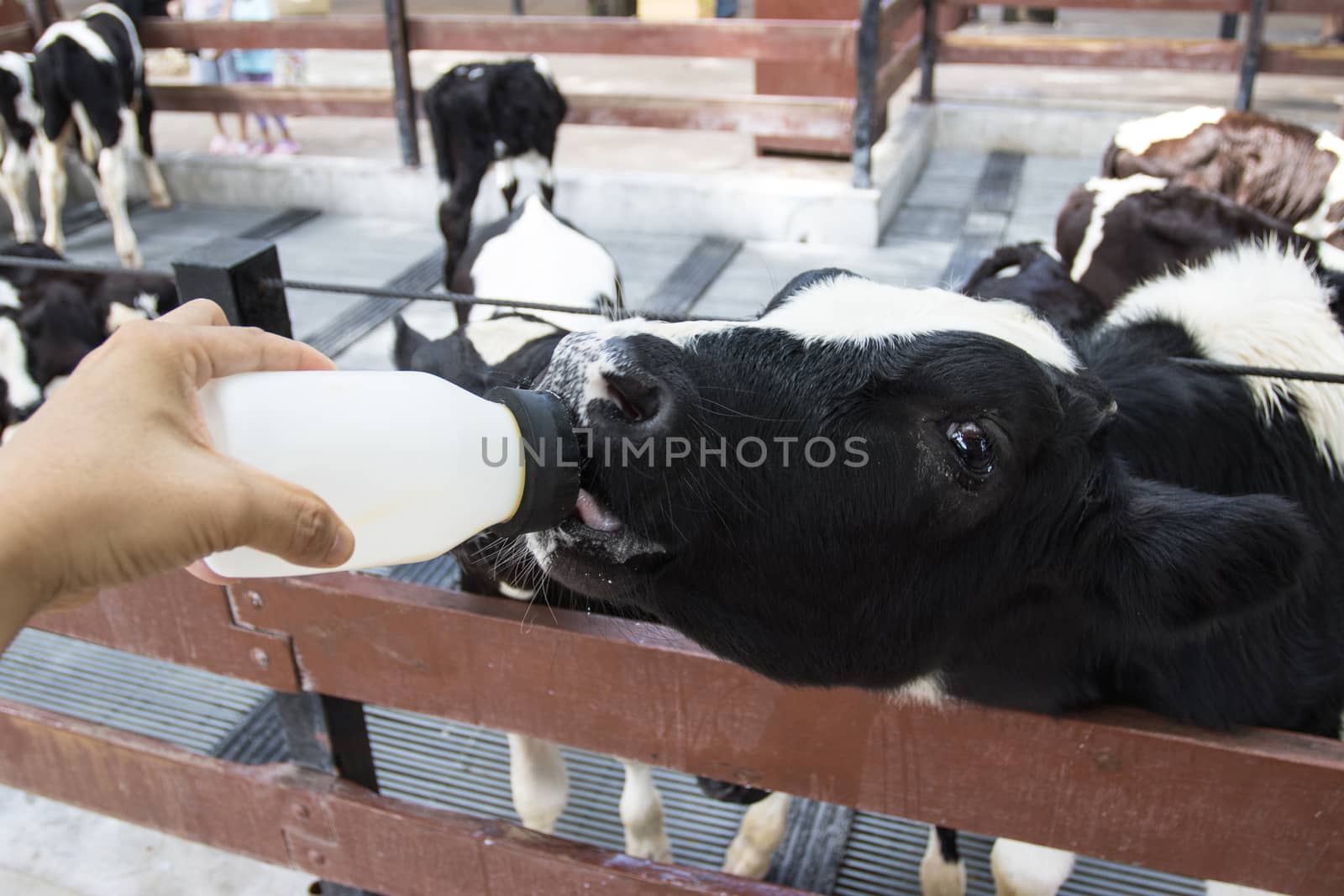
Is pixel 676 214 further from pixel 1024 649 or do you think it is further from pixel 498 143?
pixel 1024 649

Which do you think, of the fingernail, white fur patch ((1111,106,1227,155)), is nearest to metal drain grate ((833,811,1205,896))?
the fingernail

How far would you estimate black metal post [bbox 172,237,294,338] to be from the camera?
5.93ft

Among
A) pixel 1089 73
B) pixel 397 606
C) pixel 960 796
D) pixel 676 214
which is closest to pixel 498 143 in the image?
pixel 676 214

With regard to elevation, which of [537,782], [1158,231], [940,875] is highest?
[1158,231]

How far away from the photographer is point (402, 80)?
7133 millimetres

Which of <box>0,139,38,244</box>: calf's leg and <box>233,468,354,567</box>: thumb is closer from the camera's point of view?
<box>233,468,354,567</box>: thumb

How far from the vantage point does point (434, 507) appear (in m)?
1.03

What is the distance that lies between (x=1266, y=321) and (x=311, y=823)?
1.99 meters

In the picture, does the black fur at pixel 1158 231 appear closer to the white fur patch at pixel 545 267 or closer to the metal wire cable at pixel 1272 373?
the white fur patch at pixel 545 267

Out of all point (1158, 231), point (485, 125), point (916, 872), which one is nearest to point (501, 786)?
point (916, 872)

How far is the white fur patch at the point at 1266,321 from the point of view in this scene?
6.13 feet

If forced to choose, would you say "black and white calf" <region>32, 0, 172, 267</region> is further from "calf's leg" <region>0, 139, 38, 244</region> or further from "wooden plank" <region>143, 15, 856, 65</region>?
"wooden plank" <region>143, 15, 856, 65</region>

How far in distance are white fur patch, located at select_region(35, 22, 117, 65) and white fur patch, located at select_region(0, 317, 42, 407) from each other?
3.48 metres

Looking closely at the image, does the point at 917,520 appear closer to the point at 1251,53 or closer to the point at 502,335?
the point at 502,335
